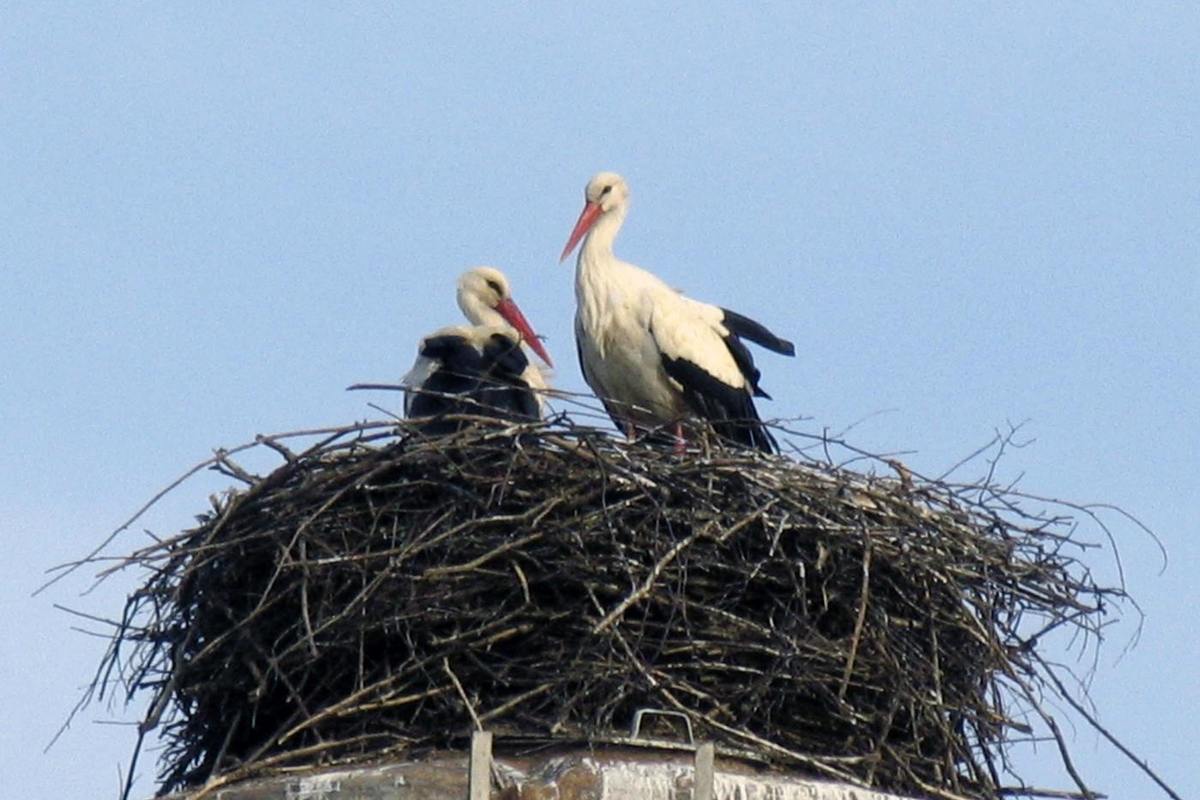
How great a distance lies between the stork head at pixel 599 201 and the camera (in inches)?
338

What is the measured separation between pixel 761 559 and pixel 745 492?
19 cm

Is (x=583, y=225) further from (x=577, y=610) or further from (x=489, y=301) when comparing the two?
(x=577, y=610)

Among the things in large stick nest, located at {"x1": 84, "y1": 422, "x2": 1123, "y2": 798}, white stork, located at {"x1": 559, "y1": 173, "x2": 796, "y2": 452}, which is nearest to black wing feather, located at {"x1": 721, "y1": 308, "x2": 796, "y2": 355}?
white stork, located at {"x1": 559, "y1": 173, "x2": 796, "y2": 452}

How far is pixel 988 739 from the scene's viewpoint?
20.9ft

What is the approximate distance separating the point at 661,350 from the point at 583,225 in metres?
0.80

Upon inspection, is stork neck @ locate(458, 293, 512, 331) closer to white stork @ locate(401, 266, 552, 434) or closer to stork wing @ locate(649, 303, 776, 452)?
white stork @ locate(401, 266, 552, 434)

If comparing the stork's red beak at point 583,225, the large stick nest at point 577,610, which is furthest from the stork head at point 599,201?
the large stick nest at point 577,610

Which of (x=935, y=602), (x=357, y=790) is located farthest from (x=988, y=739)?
(x=357, y=790)

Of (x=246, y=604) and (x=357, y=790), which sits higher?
(x=246, y=604)

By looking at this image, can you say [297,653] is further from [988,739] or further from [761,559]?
[988,739]

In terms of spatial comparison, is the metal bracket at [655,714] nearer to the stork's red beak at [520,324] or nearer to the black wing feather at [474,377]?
the black wing feather at [474,377]

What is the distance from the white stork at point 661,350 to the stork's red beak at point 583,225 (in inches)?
7.8

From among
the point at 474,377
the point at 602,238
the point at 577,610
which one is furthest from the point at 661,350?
the point at 577,610

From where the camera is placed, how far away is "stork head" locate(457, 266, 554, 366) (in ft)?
29.2
